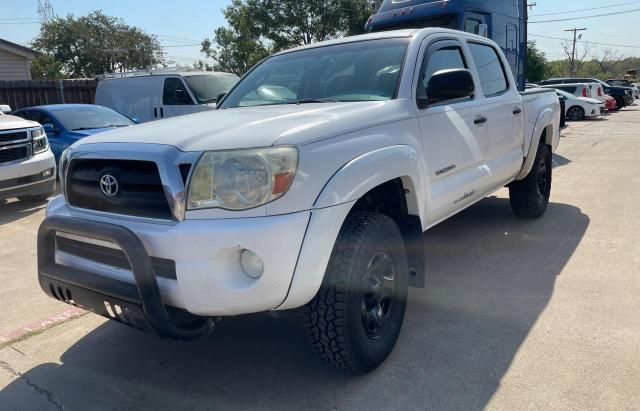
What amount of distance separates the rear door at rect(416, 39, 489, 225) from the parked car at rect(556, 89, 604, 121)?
58.9ft

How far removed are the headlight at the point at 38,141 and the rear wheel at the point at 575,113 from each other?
1883 cm

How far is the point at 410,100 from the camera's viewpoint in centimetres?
338

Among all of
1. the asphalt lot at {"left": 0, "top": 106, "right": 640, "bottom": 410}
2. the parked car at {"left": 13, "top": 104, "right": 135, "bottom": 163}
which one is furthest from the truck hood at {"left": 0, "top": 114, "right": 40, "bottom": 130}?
the asphalt lot at {"left": 0, "top": 106, "right": 640, "bottom": 410}

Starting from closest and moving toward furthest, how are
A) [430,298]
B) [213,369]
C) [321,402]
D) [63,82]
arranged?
[321,402]
[213,369]
[430,298]
[63,82]

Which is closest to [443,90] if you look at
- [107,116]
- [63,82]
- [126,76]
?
[107,116]

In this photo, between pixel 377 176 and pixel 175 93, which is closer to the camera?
pixel 377 176

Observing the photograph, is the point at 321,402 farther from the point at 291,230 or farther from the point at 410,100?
the point at 410,100

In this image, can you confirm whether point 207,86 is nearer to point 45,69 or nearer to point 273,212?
point 273,212

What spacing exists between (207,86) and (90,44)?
152ft

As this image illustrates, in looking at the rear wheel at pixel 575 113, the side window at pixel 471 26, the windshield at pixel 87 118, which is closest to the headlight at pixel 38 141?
the windshield at pixel 87 118

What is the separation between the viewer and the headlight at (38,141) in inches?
293

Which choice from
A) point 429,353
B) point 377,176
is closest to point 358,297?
point 377,176

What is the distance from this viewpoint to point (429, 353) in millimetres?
3107

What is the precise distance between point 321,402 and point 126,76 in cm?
1161
